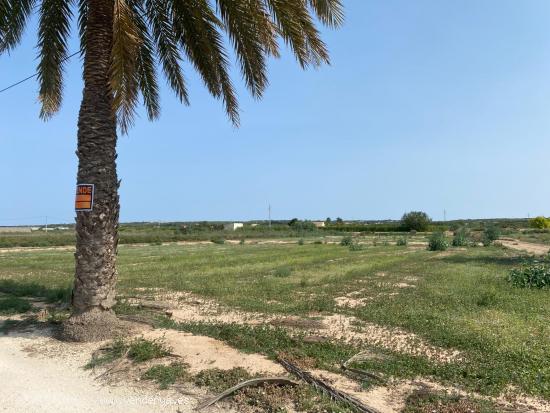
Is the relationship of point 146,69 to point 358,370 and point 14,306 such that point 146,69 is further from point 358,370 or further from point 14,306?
point 358,370

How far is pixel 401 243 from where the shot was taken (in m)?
50.2

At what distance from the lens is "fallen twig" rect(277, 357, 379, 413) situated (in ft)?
17.5

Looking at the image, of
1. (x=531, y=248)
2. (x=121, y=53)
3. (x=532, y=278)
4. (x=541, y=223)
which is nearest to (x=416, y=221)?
(x=541, y=223)

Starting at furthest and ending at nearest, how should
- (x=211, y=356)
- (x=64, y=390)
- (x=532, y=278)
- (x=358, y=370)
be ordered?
(x=532, y=278) → (x=211, y=356) → (x=358, y=370) → (x=64, y=390)

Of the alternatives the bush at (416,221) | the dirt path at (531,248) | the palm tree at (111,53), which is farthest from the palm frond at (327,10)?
the bush at (416,221)

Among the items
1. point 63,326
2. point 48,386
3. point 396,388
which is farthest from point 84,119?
point 396,388

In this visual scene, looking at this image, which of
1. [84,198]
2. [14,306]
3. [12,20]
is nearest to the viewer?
[84,198]

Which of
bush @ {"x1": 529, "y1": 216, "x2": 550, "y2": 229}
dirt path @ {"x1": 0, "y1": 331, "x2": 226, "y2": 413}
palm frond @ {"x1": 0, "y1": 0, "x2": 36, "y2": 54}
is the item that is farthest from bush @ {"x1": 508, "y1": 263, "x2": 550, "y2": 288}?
bush @ {"x1": 529, "y1": 216, "x2": 550, "y2": 229}

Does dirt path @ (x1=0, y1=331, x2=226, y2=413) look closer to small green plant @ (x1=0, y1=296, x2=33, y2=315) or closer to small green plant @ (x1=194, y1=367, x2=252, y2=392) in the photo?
small green plant @ (x1=194, y1=367, x2=252, y2=392)

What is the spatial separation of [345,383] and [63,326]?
526 centimetres

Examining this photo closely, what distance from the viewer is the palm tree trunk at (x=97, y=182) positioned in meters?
8.88

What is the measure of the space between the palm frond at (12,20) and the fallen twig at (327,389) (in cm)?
842

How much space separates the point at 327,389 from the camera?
19.0ft

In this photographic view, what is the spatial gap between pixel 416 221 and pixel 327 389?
105309 millimetres
